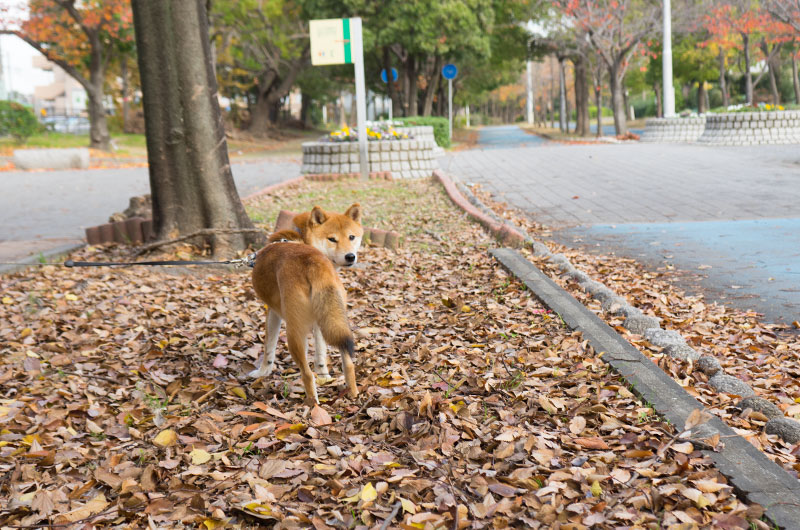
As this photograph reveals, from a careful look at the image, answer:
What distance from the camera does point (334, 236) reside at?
14.2ft

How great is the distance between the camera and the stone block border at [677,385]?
2.76 meters

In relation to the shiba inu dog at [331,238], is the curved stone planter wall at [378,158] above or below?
above

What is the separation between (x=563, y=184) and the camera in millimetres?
14086

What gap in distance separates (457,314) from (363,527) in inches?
114

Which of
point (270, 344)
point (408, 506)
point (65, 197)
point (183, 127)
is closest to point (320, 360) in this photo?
point (270, 344)

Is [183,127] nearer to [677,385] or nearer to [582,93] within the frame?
[677,385]

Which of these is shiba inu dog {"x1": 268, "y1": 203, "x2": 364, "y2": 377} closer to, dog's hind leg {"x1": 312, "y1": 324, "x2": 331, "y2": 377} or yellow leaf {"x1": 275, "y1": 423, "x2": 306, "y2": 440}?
dog's hind leg {"x1": 312, "y1": 324, "x2": 331, "y2": 377}

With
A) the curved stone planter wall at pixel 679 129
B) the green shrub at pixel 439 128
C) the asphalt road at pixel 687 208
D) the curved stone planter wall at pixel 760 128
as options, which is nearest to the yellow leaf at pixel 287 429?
the asphalt road at pixel 687 208

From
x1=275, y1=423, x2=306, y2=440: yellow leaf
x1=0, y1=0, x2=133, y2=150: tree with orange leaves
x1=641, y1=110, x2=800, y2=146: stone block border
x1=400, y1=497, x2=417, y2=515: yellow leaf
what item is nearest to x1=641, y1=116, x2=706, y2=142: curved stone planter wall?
x1=641, y1=110, x2=800, y2=146: stone block border

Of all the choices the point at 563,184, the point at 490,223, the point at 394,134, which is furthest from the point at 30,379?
the point at 394,134

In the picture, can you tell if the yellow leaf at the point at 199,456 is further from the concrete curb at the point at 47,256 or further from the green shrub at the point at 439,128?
the green shrub at the point at 439,128

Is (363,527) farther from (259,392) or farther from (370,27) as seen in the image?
(370,27)

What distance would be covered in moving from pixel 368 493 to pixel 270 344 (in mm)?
1572

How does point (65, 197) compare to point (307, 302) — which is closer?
point (307, 302)
